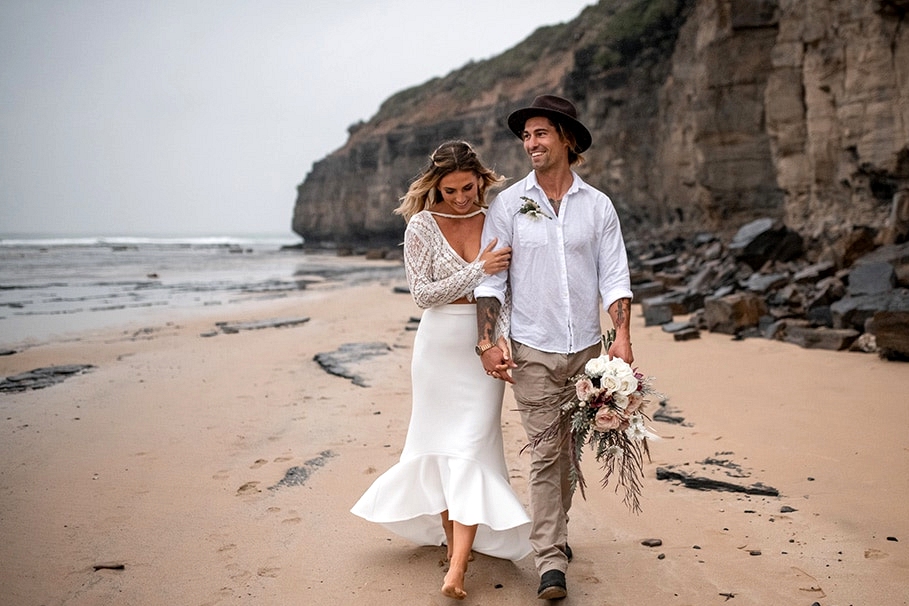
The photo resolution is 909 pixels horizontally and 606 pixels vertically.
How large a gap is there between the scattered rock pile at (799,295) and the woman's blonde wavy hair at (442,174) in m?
5.29

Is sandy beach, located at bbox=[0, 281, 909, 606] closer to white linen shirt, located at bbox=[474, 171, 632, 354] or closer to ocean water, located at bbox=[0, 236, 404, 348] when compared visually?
white linen shirt, located at bbox=[474, 171, 632, 354]

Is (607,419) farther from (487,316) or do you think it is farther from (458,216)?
(458,216)

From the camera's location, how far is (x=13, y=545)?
3771 mm

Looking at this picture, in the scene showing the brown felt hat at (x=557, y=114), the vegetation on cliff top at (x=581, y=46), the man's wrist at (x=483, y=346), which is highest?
the vegetation on cliff top at (x=581, y=46)

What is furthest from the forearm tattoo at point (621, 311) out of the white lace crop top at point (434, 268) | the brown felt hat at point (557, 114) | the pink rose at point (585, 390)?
the brown felt hat at point (557, 114)

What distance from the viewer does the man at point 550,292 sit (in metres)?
3.30

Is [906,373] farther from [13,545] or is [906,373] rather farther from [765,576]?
[13,545]

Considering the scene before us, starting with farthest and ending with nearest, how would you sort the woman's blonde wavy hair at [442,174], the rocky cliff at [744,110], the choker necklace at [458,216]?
the rocky cliff at [744,110] < the choker necklace at [458,216] < the woman's blonde wavy hair at [442,174]

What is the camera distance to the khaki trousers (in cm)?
325

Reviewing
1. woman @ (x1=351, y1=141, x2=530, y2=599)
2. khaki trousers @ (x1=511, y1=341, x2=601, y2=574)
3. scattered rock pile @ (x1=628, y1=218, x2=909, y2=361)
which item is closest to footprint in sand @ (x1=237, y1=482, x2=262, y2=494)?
woman @ (x1=351, y1=141, x2=530, y2=599)

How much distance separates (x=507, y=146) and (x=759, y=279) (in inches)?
1374

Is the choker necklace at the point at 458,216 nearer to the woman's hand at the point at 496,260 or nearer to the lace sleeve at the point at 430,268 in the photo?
the lace sleeve at the point at 430,268

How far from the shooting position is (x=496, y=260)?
3365 mm

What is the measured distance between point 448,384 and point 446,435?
24 centimetres
